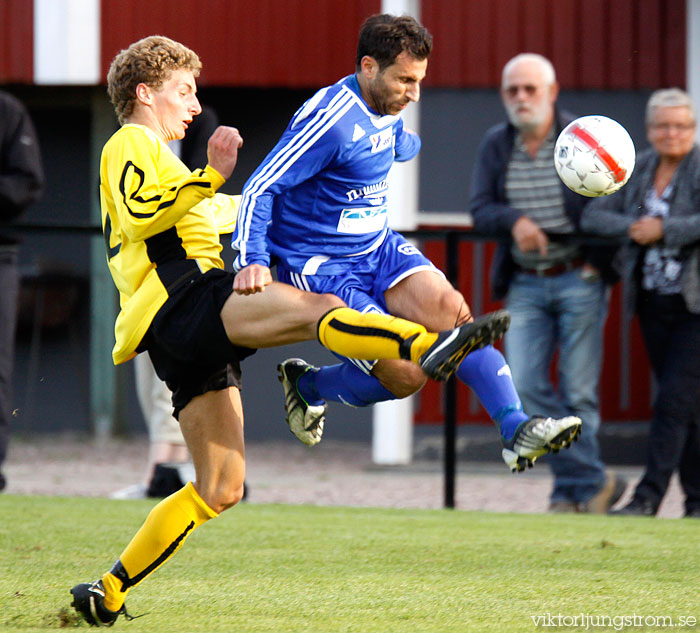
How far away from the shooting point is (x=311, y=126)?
431 cm

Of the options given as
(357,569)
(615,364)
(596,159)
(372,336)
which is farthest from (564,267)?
(372,336)

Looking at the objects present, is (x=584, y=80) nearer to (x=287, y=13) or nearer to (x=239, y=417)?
(x=287, y=13)

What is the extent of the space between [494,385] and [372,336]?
61cm

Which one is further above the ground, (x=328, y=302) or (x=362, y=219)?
(x=362, y=219)

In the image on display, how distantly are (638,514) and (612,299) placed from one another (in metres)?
1.36

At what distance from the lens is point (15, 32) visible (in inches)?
416

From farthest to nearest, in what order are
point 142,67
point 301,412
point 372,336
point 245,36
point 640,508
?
1. point 245,36
2. point 640,508
3. point 301,412
4. point 142,67
5. point 372,336

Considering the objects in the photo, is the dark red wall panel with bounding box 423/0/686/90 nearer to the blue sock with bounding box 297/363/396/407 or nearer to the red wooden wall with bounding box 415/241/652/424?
the red wooden wall with bounding box 415/241/652/424

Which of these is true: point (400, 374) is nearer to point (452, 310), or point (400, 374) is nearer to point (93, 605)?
point (452, 310)

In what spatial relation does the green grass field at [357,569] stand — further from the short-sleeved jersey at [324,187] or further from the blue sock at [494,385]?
the short-sleeved jersey at [324,187]

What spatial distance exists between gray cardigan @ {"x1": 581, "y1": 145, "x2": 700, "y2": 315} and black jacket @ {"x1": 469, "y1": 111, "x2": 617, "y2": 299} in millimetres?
91

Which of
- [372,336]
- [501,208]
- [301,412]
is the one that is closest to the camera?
[372,336]

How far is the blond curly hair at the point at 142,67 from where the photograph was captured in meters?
4.26

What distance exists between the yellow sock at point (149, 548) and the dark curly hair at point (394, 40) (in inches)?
67.3
